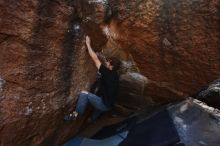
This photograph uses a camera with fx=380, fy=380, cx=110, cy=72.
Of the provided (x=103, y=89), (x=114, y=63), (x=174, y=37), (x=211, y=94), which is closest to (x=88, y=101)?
(x=103, y=89)

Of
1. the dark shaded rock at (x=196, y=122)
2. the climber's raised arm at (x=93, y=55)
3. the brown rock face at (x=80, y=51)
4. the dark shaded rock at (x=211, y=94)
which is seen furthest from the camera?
the dark shaded rock at (x=211, y=94)

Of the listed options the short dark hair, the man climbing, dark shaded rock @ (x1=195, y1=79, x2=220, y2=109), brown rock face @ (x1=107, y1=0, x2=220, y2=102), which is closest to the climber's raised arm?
the man climbing

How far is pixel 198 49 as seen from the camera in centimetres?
486

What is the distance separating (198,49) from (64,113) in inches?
76.7

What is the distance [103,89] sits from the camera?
533cm

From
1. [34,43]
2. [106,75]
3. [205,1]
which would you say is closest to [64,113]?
[106,75]

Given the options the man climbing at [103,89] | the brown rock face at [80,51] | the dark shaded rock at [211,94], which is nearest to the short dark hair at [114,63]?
the man climbing at [103,89]

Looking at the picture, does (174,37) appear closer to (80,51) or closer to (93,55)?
→ (93,55)

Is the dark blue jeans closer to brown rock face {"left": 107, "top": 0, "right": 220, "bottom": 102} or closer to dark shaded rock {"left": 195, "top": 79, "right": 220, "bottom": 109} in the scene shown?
brown rock face {"left": 107, "top": 0, "right": 220, "bottom": 102}

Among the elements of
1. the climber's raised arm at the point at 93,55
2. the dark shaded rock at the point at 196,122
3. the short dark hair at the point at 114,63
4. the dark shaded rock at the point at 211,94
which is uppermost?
the climber's raised arm at the point at 93,55

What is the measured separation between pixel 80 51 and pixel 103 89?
70 centimetres

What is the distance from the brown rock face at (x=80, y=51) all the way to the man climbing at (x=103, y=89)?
100 mm

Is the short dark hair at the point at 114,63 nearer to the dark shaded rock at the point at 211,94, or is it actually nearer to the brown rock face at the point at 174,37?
the brown rock face at the point at 174,37

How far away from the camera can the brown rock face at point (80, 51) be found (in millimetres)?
4352
